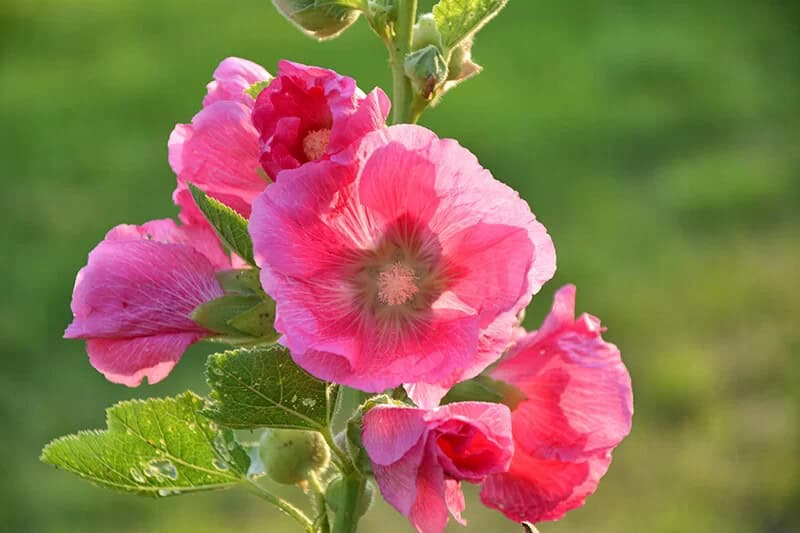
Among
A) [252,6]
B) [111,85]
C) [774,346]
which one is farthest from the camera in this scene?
[252,6]

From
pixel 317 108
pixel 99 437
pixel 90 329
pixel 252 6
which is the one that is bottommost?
pixel 252 6

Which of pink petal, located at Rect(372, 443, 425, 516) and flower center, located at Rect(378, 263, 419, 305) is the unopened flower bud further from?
pink petal, located at Rect(372, 443, 425, 516)

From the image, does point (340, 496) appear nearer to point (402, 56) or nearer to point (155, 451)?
point (155, 451)

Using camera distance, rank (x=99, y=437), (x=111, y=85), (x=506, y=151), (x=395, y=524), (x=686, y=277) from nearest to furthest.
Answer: (x=99, y=437), (x=395, y=524), (x=686, y=277), (x=506, y=151), (x=111, y=85)

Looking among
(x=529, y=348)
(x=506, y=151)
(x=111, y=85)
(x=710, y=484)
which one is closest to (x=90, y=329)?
(x=529, y=348)

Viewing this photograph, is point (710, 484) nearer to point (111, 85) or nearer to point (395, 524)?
point (395, 524)

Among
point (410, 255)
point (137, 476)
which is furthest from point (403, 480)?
point (137, 476)
